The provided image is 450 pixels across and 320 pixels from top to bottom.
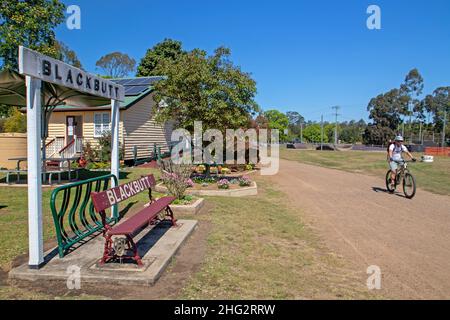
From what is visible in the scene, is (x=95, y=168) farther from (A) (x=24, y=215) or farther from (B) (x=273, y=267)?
(B) (x=273, y=267)

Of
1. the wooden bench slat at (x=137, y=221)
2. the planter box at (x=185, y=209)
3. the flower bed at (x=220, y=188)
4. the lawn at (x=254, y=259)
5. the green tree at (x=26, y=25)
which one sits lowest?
the lawn at (x=254, y=259)

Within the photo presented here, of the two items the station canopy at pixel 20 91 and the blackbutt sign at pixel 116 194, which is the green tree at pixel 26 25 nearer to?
the station canopy at pixel 20 91

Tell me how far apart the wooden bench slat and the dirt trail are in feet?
9.48

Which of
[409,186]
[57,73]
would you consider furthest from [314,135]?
[57,73]

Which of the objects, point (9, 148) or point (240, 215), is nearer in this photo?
point (240, 215)

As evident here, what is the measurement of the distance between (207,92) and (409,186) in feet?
21.5

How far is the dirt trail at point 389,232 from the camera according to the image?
421 cm

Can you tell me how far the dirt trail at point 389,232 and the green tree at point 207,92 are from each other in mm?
3187

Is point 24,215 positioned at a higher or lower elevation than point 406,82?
lower

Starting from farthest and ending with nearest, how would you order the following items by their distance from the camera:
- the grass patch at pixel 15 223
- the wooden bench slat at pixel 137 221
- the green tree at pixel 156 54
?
the green tree at pixel 156 54 → the grass patch at pixel 15 223 → the wooden bench slat at pixel 137 221

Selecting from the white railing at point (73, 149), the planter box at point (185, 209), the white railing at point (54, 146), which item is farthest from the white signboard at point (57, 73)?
the white railing at point (54, 146)

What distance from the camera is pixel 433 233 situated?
626cm

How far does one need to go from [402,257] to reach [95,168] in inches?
574
